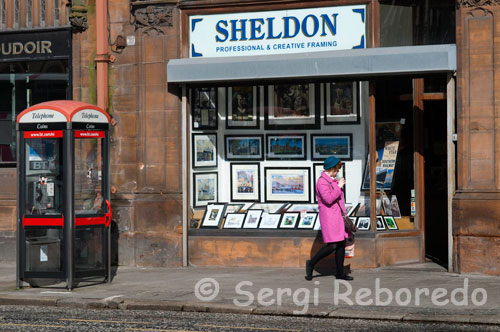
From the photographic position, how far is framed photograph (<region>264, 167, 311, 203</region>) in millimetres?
15406

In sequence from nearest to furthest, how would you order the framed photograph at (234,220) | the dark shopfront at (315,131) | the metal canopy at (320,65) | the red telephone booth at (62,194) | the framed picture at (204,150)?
1. the red telephone booth at (62,194)
2. the metal canopy at (320,65)
3. the dark shopfront at (315,131)
4. the framed photograph at (234,220)
5. the framed picture at (204,150)

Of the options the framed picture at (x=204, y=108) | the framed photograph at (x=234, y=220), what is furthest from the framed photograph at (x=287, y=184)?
the framed picture at (x=204, y=108)

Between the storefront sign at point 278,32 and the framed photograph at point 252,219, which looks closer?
the storefront sign at point 278,32

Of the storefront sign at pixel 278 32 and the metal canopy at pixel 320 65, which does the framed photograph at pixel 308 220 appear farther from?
the storefront sign at pixel 278 32

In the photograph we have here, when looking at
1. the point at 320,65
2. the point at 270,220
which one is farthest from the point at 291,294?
the point at 320,65

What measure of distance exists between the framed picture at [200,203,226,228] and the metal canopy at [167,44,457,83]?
224 centimetres

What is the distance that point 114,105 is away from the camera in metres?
16.0

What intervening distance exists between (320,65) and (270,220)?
2.85 m

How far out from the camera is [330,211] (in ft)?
42.6

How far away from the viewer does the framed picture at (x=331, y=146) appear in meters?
15.0

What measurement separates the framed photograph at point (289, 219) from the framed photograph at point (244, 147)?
44.2 inches

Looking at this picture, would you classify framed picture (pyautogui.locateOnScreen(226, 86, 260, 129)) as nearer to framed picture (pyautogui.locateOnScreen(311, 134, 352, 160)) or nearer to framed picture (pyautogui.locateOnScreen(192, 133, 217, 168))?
framed picture (pyautogui.locateOnScreen(192, 133, 217, 168))

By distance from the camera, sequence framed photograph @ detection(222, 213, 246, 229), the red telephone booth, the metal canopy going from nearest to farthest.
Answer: the red telephone booth, the metal canopy, framed photograph @ detection(222, 213, 246, 229)

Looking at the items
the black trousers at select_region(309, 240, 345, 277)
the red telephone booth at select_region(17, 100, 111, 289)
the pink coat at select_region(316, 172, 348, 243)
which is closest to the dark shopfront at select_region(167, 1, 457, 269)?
the black trousers at select_region(309, 240, 345, 277)
